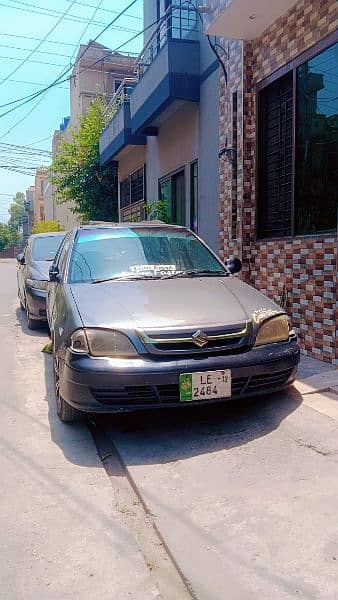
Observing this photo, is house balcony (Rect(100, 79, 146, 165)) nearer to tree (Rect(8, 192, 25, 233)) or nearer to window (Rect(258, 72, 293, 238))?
window (Rect(258, 72, 293, 238))

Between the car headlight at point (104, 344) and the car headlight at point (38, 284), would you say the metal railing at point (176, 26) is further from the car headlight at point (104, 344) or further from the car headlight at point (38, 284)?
the car headlight at point (104, 344)

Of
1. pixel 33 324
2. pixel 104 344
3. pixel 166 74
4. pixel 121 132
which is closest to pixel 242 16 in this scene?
pixel 166 74

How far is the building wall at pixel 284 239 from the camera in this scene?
5.46 meters

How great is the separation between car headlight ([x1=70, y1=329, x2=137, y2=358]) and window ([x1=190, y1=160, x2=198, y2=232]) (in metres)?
6.61

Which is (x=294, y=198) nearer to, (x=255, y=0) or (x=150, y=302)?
(x=255, y=0)

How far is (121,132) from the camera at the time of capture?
12.8m

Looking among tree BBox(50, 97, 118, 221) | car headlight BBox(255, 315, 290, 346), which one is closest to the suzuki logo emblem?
car headlight BBox(255, 315, 290, 346)

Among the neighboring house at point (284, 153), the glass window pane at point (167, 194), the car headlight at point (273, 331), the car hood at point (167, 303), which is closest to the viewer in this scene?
the car hood at point (167, 303)

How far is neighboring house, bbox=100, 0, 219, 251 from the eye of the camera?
8867 mm

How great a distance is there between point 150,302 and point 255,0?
4211 millimetres

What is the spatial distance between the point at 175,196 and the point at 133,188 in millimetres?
4653

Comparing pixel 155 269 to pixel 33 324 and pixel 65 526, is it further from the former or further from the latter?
pixel 33 324

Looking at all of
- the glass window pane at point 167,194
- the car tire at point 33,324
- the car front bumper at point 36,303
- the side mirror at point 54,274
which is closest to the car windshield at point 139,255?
the side mirror at point 54,274

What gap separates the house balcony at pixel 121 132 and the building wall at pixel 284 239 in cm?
502
